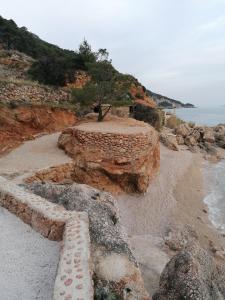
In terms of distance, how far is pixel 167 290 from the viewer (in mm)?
5953

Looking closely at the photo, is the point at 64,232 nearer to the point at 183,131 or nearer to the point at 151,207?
the point at 151,207

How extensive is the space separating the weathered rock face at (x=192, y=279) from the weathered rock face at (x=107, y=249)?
1029mm

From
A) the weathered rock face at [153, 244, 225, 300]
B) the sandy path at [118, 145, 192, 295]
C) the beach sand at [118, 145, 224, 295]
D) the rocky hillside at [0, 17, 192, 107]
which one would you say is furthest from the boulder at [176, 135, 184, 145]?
the weathered rock face at [153, 244, 225, 300]

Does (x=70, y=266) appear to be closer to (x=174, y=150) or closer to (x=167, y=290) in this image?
(x=167, y=290)

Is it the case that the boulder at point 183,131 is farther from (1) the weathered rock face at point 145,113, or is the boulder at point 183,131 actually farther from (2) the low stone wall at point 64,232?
(2) the low stone wall at point 64,232

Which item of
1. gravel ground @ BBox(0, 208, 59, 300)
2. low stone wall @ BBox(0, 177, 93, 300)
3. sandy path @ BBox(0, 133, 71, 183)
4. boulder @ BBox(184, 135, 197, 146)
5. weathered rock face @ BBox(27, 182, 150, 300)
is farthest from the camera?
boulder @ BBox(184, 135, 197, 146)

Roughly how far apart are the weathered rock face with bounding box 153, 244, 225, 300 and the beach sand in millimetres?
1791

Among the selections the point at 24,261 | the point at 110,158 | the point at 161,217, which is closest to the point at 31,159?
the point at 110,158

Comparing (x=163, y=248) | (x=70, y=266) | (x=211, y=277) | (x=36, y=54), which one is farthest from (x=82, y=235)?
(x=36, y=54)

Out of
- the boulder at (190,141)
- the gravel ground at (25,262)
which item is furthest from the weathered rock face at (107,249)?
the boulder at (190,141)

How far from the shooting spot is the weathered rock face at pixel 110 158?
14.2 metres

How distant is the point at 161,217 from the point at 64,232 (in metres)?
8.62

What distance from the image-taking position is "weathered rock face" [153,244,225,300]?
5.57 m

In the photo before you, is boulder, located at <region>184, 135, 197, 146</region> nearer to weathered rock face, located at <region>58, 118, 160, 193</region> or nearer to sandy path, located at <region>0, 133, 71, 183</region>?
weathered rock face, located at <region>58, 118, 160, 193</region>
